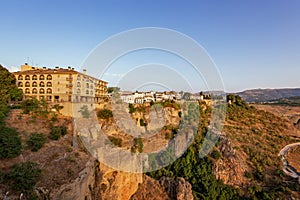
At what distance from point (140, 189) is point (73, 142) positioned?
5.86 metres

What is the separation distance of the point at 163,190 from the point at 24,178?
10.5m

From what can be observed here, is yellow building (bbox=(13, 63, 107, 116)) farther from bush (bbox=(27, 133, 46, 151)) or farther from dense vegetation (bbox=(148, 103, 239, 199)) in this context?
bush (bbox=(27, 133, 46, 151))

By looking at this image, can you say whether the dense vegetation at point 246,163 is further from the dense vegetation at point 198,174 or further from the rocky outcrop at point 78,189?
the rocky outcrop at point 78,189

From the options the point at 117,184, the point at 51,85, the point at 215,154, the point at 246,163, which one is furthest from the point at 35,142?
the point at 246,163

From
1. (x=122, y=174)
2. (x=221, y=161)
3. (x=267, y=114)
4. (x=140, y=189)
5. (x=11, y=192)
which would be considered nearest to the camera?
(x=11, y=192)

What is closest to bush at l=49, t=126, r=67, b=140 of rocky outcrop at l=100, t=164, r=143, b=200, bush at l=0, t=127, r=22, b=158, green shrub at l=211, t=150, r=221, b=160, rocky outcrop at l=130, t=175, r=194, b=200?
bush at l=0, t=127, r=22, b=158

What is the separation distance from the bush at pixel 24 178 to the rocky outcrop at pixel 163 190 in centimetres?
768

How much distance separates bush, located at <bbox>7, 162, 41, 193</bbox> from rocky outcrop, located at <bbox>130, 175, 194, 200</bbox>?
768 centimetres

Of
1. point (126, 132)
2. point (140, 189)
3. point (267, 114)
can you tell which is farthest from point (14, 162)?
point (267, 114)

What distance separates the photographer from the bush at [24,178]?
807 centimetres

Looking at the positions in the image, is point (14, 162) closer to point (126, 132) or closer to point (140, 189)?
point (140, 189)

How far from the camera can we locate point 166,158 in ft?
67.7

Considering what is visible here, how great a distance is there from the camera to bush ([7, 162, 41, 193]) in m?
8.07

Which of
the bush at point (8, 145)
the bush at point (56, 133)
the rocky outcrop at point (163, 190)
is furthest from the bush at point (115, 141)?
the bush at point (8, 145)
